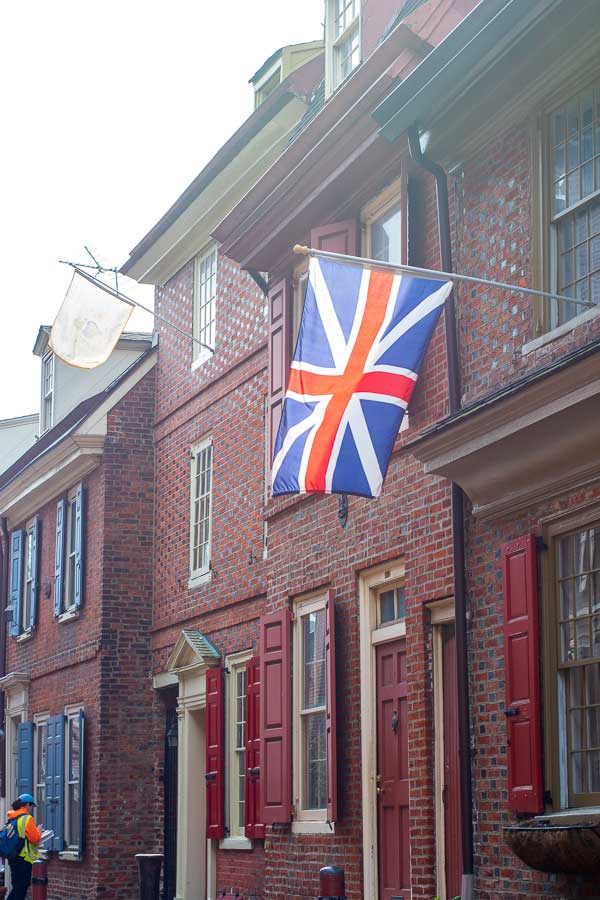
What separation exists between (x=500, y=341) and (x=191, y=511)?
943 centimetres

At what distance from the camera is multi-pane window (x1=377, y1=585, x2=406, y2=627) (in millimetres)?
12773

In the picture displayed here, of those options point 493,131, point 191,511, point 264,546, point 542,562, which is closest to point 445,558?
point 542,562

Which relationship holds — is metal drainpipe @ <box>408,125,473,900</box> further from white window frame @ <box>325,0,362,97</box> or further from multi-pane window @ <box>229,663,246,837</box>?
multi-pane window @ <box>229,663,246,837</box>

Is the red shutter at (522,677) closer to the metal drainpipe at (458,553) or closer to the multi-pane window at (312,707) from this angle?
the metal drainpipe at (458,553)

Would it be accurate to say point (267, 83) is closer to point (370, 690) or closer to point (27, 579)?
point (370, 690)

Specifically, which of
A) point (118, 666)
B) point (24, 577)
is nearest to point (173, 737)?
point (118, 666)

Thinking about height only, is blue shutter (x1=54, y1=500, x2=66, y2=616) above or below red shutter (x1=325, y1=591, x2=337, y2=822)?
above

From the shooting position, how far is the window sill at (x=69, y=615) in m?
22.3

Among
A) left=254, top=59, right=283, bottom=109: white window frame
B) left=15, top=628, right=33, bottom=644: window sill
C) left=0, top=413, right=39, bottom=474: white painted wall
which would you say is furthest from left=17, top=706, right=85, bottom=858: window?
left=0, top=413, right=39, bottom=474: white painted wall

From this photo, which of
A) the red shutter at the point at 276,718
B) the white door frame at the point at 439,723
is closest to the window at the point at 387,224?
the white door frame at the point at 439,723

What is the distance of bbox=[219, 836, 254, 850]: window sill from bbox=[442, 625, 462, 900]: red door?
5405 mm

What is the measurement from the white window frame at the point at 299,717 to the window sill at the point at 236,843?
2.61 m

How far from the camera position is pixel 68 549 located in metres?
23.2

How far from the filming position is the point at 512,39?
1048cm
